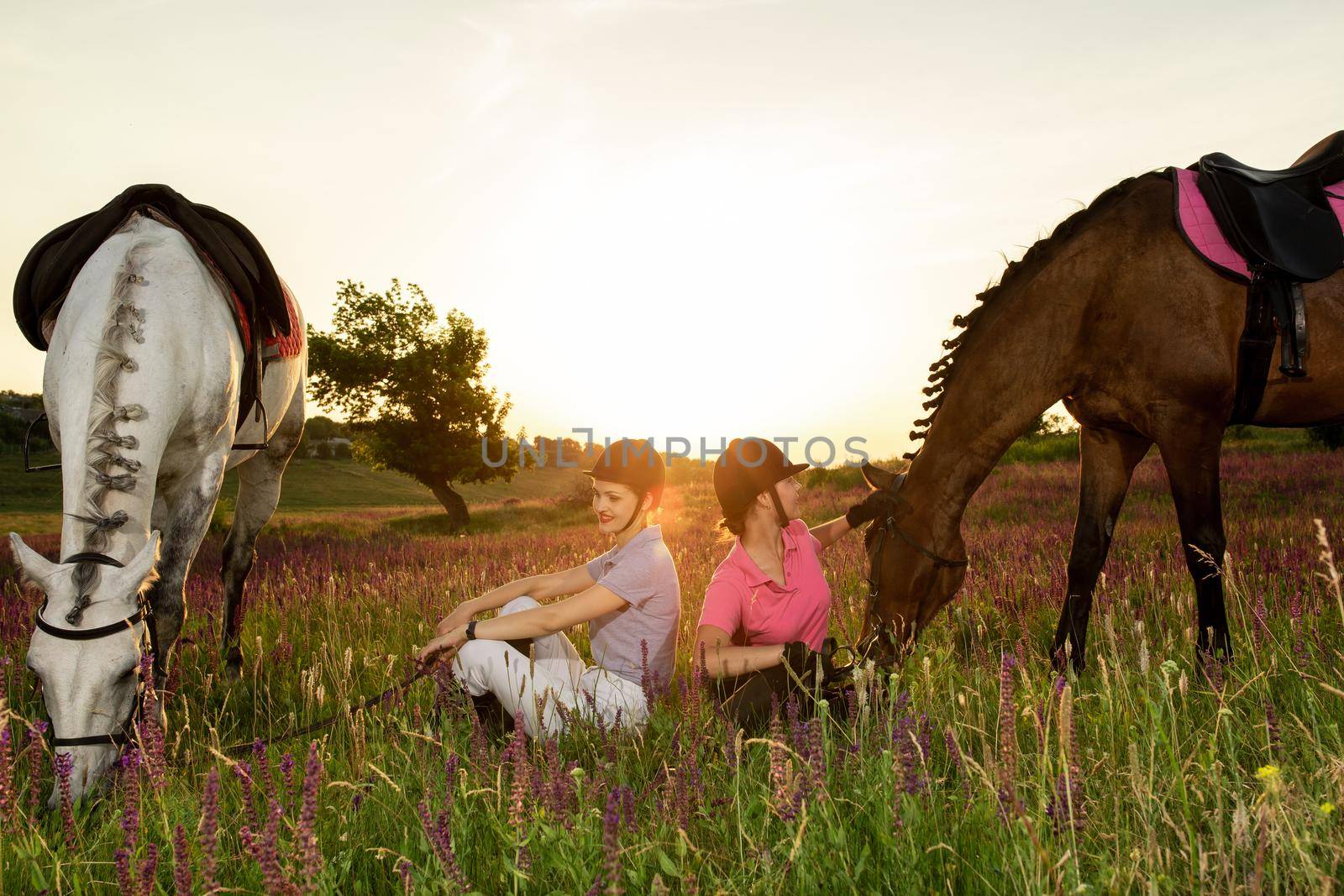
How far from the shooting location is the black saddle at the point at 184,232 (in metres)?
4.33

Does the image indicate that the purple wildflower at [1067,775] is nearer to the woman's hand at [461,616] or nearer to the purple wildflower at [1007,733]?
the purple wildflower at [1007,733]

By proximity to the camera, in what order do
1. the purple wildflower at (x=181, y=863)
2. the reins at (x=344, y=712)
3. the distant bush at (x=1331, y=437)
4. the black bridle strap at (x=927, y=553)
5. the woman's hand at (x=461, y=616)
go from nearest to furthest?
the purple wildflower at (x=181, y=863)
the reins at (x=344, y=712)
the woman's hand at (x=461, y=616)
the black bridle strap at (x=927, y=553)
the distant bush at (x=1331, y=437)

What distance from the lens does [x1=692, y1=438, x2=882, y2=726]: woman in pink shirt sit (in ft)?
10.8

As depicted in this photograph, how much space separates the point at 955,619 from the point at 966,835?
3188 mm

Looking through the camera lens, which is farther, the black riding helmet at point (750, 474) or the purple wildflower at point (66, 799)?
the black riding helmet at point (750, 474)

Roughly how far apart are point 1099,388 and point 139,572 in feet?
14.3

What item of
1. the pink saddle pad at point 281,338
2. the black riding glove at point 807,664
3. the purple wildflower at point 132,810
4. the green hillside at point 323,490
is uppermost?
the pink saddle pad at point 281,338

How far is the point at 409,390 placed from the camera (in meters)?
28.7

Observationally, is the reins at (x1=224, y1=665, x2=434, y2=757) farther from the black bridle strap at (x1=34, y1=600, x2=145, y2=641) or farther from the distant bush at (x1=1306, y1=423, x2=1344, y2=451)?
the distant bush at (x1=1306, y1=423, x2=1344, y2=451)

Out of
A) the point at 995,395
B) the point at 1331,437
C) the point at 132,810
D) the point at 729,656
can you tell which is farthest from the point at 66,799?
the point at 1331,437

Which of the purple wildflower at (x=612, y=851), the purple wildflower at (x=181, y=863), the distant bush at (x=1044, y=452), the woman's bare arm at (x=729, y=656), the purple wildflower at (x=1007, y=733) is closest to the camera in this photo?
the purple wildflower at (x=612, y=851)

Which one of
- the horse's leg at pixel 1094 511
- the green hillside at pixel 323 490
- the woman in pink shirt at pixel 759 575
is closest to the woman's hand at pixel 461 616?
the woman in pink shirt at pixel 759 575

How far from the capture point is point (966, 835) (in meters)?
1.92

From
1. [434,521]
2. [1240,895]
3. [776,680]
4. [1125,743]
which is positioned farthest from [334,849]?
[434,521]
